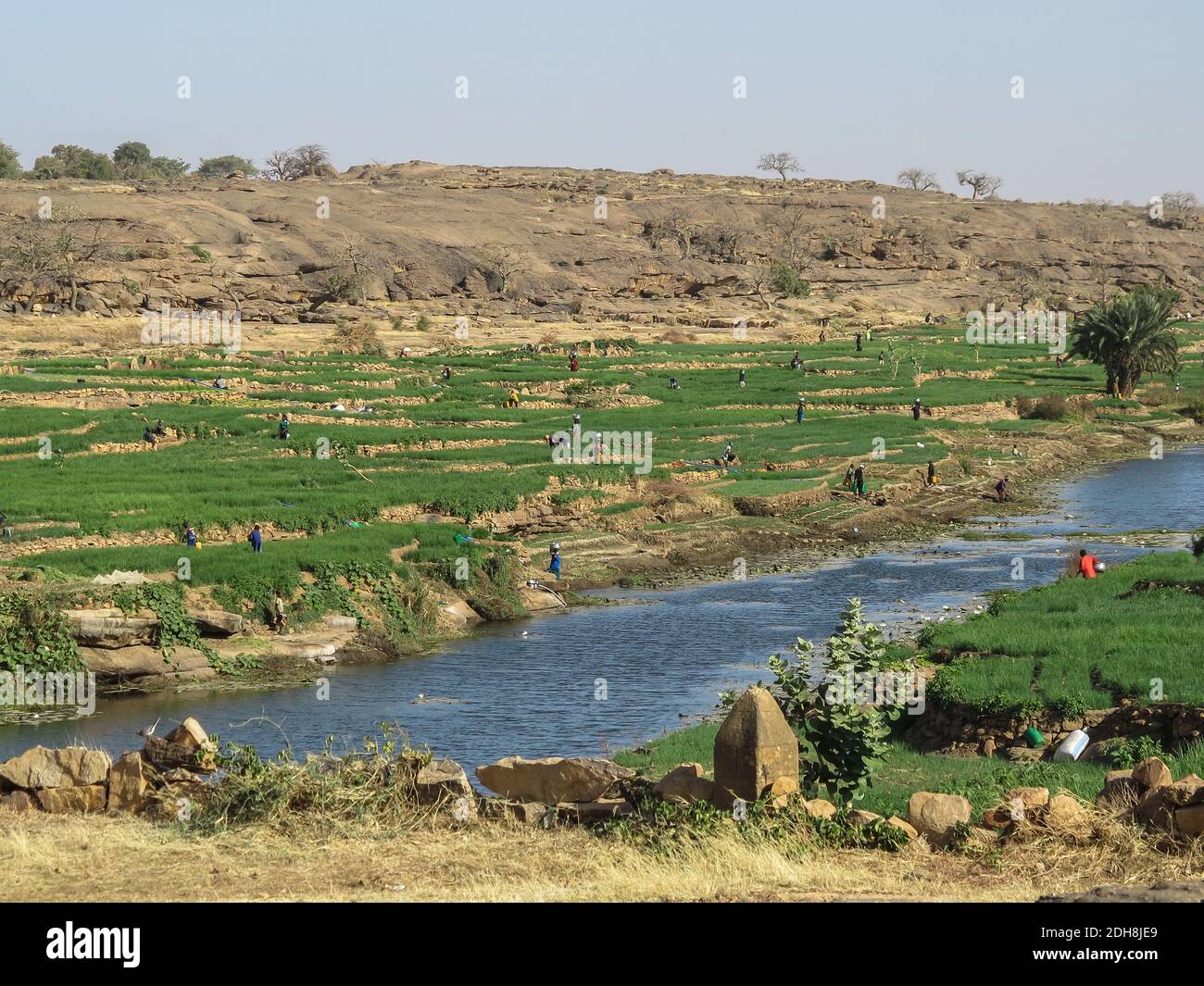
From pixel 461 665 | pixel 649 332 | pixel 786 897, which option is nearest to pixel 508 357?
pixel 649 332

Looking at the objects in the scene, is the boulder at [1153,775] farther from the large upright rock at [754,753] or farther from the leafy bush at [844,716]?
the large upright rock at [754,753]

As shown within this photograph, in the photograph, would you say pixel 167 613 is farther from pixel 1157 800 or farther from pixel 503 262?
pixel 503 262

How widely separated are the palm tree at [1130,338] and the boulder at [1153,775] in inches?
2204

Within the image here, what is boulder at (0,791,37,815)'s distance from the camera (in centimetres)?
1466

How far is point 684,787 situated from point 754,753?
3.08ft

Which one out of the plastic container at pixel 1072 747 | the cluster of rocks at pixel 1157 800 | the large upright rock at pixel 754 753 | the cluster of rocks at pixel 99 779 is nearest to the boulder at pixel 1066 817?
the cluster of rocks at pixel 1157 800

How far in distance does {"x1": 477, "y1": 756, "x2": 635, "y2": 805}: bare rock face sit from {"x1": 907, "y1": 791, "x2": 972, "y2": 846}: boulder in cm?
291

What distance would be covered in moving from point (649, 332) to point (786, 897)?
3016 inches

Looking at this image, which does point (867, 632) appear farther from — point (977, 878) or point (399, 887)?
point (399, 887)

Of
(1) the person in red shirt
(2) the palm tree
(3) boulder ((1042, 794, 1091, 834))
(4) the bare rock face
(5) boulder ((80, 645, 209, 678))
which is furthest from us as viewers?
(2) the palm tree

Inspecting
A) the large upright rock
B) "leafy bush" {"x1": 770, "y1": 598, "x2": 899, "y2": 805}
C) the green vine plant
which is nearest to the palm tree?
the green vine plant

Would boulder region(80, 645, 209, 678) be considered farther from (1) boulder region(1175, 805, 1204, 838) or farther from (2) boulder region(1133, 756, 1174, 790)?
(1) boulder region(1175, 805, 1204, 838)

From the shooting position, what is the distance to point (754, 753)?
1309cm
